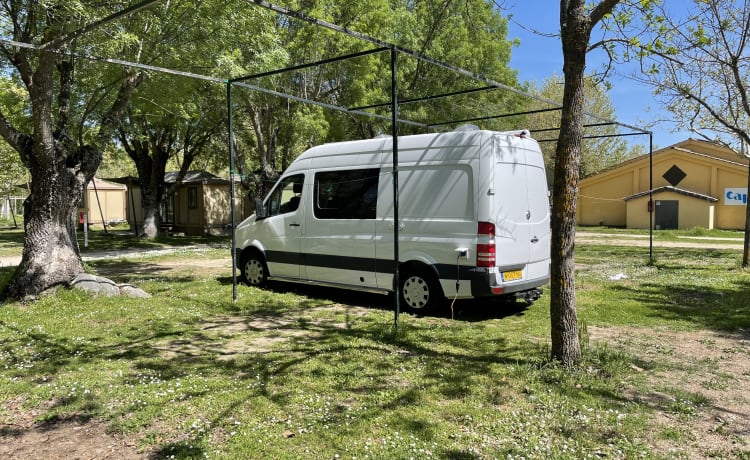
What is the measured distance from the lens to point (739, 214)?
28.4 m

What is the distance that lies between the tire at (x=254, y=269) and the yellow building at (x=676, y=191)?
26.1 meters

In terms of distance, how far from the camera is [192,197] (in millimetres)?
26000

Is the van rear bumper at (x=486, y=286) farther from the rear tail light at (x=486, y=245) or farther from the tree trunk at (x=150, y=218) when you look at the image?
the tree trunk at (x=150, y=218)

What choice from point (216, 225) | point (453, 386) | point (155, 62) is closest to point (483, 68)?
point (216, 225)

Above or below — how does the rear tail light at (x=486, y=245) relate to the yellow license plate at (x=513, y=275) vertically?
above

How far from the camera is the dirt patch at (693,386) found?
3.50 m

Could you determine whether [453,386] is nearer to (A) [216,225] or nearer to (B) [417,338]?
(B) [417,338]

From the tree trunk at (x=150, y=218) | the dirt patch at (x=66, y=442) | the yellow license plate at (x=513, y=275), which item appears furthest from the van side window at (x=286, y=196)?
the tree trunk at (x=150, y=218)

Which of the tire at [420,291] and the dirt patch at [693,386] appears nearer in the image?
the dirt patch at [693,386]

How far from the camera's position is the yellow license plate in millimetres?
6909

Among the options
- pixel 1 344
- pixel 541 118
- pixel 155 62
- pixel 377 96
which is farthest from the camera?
pixel 541 118

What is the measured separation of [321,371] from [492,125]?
63.6ft

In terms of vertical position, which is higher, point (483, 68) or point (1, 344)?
point (483, 68)

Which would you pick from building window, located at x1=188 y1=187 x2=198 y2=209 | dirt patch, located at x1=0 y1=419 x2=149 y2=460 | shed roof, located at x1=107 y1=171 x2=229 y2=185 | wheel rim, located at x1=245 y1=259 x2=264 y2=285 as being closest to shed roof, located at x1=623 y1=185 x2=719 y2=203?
shed roof, located at x1=107 y1=171 x2=229 y2=185
